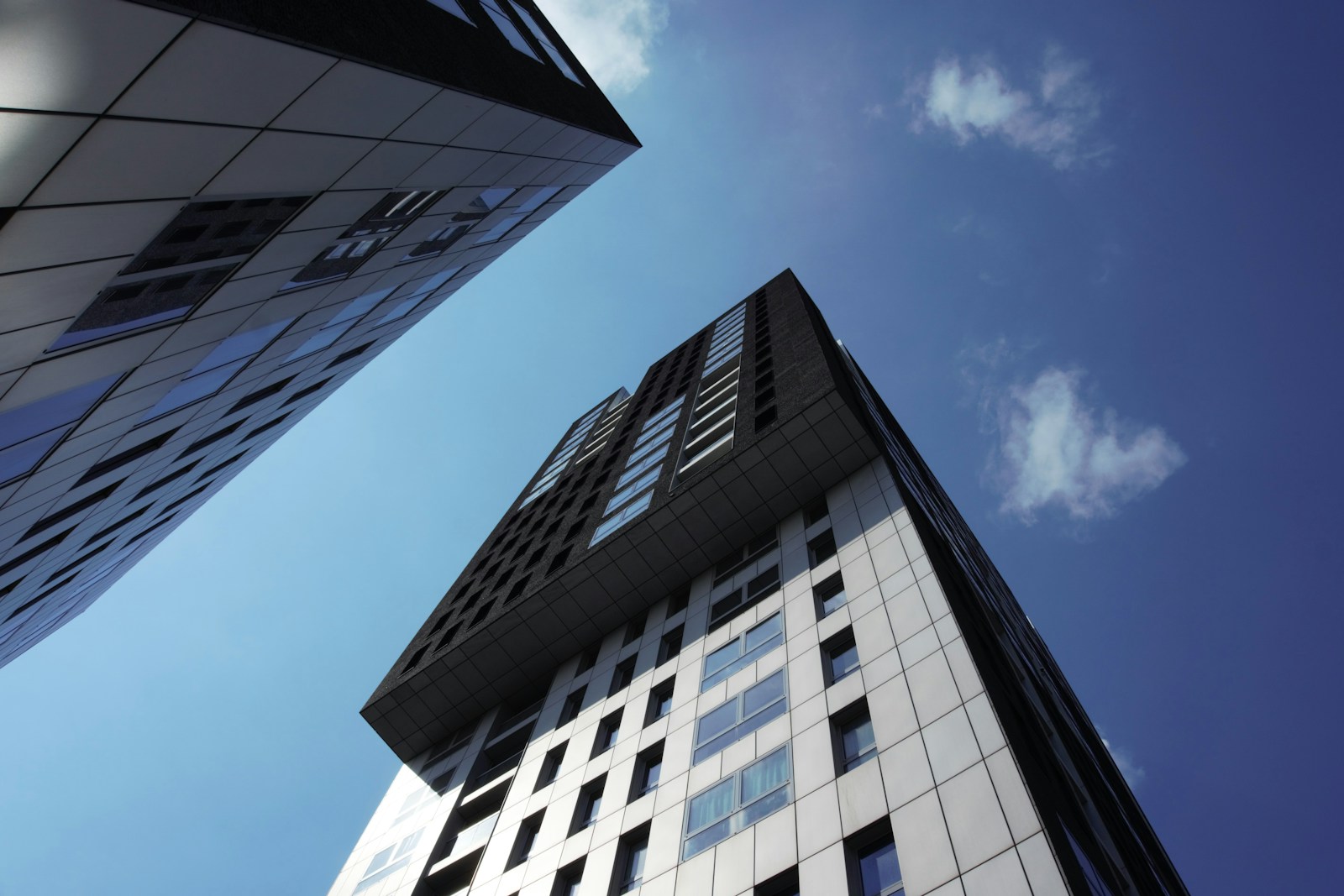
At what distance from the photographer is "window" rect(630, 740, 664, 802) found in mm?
21109

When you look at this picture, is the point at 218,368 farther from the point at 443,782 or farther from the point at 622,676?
the point at 443,782

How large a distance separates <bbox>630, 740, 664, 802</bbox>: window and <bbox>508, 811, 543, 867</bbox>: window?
360 cm

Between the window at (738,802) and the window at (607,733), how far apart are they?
6.49m

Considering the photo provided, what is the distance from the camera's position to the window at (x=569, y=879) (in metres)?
19.9

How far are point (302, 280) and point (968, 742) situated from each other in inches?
593

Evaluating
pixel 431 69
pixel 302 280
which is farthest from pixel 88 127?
pixel 302 280

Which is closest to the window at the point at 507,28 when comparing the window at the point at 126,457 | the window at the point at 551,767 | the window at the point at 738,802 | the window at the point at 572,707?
the window at the point at 126,457

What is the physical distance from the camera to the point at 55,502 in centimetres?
1727

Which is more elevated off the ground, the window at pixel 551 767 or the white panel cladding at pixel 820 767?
the white panel cladding at pixel 820 767

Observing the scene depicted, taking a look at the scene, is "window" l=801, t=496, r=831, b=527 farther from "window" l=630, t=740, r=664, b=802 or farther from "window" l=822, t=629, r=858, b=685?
"window" l=630, t=740, r=664, b=802

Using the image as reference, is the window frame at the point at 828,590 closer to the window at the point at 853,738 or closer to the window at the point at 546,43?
the window at the point at 853,738

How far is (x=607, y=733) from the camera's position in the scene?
25.8 metres

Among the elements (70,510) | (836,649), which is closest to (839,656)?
Result: (836,649)

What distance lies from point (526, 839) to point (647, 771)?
4.63 meters
